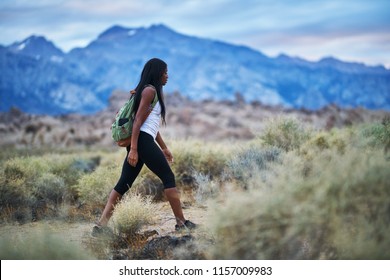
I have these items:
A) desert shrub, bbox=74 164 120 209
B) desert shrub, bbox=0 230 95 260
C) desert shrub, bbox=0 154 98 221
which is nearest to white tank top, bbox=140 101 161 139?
desert shrub, bbox=0 230 95 260

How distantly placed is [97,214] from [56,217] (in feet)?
2.07

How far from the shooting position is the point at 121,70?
340 ft

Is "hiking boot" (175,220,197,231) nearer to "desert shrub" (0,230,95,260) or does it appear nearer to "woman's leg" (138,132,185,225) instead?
"woman's leg" (138,132,185,225)

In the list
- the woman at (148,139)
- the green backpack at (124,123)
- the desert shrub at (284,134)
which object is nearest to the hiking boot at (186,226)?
the woman at (148,139)

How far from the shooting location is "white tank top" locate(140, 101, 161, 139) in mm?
5582

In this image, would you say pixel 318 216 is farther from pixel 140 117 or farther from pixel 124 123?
pixel 124 123

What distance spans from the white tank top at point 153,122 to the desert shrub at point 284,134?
4.38 metres

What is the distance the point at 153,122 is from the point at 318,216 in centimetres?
240

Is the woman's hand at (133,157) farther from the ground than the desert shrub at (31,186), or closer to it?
farther from the ground

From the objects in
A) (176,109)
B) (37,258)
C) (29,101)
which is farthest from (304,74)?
(37,258)

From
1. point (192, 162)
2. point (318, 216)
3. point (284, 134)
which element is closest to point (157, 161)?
point (318, 216)

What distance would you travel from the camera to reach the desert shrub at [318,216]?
3.96 m

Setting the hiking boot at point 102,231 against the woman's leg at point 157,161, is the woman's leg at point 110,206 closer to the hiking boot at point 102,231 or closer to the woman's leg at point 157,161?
the hiking boot at point 102,231
